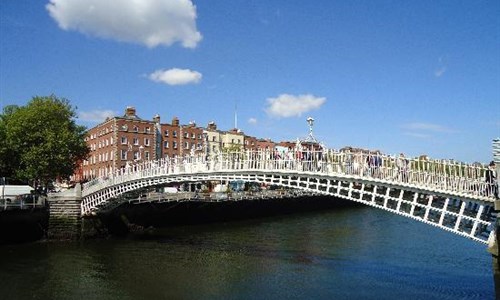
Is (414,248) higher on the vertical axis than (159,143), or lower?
lower

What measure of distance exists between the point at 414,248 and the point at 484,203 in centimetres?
1395

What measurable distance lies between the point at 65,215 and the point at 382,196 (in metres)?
24.8

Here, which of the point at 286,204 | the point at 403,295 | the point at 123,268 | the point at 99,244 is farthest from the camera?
the point at 286,204

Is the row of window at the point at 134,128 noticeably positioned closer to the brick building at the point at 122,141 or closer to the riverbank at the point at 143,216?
the brick building at the point at 122,141

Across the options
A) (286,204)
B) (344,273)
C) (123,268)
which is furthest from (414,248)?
(286,204)

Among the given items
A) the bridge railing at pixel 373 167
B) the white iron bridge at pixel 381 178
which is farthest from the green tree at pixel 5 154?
the bridge railing at pixel 373 167

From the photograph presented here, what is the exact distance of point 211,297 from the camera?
738 inches

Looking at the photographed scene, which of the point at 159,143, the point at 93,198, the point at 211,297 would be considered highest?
the point at 159,143

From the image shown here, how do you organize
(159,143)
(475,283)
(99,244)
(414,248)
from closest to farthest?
(475,283), (414,248), (99,244), (159,143)

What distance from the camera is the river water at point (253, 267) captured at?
19297mm

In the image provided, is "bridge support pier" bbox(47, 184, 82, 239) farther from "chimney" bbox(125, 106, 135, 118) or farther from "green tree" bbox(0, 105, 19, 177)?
"chimney" bbox(125, 106, 135, 118)

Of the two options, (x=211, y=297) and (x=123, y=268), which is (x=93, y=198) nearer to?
(x=123, y=268)

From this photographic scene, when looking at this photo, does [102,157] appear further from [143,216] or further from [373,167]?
[373,167]

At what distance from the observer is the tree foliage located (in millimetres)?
38094
